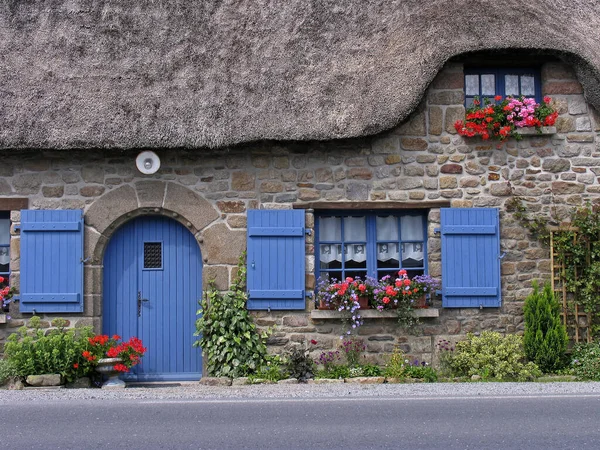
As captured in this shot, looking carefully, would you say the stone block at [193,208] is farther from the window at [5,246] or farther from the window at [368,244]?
the window at [5,246]

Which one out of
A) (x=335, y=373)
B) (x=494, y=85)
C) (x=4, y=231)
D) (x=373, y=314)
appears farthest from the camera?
(x=494, y=85)

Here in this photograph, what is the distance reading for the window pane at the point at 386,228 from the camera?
949cm

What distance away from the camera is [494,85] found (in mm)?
9578

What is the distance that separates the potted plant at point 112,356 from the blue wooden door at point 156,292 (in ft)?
1.59

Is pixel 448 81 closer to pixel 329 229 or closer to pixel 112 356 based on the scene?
pixel 329 229

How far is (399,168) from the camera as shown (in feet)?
30.6

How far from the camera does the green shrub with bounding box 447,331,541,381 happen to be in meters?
8.45

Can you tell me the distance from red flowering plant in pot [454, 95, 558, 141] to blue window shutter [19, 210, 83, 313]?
177 inches

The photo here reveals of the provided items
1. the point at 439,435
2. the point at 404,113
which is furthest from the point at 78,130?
the point at 439,435

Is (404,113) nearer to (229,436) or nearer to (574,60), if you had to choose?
(574,60)

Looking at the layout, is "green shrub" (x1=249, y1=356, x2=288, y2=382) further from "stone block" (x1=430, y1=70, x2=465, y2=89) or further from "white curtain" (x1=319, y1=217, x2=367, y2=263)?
"stone block" (x1=430, y1=70, x2=465, y2=89)

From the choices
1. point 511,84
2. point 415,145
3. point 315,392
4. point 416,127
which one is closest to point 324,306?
point 315,392

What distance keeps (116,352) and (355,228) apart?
2997 mm

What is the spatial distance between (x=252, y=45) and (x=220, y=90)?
73cm
